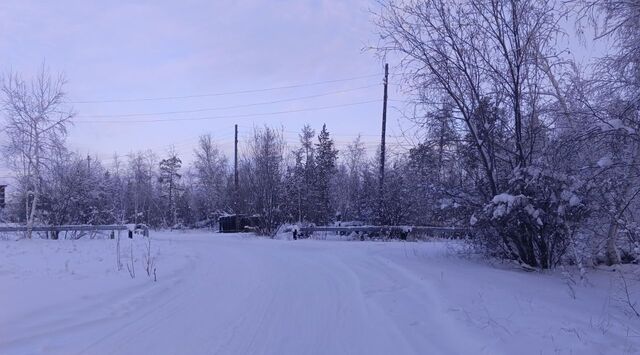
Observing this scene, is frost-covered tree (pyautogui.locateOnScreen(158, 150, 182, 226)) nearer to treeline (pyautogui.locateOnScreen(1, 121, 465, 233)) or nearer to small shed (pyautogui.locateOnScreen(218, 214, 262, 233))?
treeline (pyautogui.locateOnScreen(1, 121, 465, 233))

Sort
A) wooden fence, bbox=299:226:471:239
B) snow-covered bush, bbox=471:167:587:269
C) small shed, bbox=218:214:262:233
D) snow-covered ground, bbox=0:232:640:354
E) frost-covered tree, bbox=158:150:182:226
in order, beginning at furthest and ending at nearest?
frost-covered tree, bbox=158:150:182:226, small shed, bbox=218:214:262:233, wooden fence, bbox=299:226:471:239, snow-covered bush, bbox=471:167:587:269, snow-covered ground, bbox=0:232:640:354

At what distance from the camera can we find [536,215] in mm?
11234

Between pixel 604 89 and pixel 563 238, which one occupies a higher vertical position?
pixel 604 89

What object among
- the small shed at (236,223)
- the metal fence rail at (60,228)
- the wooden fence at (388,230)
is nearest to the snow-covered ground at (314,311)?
the wooden fence at (388,230)

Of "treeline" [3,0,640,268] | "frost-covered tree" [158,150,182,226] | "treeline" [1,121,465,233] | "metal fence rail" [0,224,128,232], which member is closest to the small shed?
"treeline" [1,121,465,233]

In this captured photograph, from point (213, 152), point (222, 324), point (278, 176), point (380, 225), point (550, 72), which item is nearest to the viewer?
point (222, 324)

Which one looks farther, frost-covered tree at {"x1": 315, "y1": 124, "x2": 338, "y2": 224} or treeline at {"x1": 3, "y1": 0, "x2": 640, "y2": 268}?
frost-covered tree at {"x1": 315, "y1": 124, "x2": 338, "y2": 224}

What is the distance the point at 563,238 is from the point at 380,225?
15838 millimetres

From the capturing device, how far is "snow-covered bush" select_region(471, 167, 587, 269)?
1131 centimetres

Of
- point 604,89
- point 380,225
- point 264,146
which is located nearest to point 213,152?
point 264,146

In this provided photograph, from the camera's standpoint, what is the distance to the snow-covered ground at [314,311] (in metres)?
6.19

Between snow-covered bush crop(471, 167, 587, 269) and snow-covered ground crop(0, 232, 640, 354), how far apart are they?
842 millimetres

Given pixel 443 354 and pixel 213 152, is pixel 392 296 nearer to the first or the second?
pixel 443 354

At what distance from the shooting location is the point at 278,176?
33.8 meters
